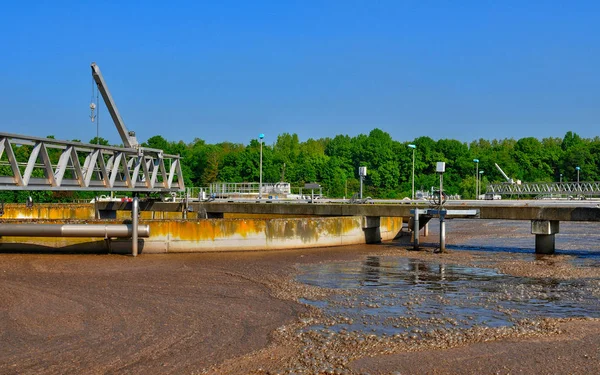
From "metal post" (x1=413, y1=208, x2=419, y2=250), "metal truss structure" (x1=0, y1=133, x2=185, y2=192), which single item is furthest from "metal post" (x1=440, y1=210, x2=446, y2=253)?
"metal truss structure" (x1=0, y1=133, x2=185, y2=192)

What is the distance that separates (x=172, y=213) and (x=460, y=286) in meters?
34.6

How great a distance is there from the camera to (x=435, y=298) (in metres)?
18.3

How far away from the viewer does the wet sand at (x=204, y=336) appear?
11.5 m

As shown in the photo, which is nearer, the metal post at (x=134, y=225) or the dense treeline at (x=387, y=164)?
the metal post at (x=134, y=225)

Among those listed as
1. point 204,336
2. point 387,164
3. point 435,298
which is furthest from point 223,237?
point 387,164

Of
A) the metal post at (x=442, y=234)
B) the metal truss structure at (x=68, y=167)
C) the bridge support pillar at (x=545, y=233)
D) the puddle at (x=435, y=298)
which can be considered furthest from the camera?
the bridge support pillar at (x=545, y=233)

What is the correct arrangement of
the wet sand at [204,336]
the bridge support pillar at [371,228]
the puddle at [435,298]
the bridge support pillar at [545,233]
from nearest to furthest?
the wet sand at [204,336]
the puddle at [435,298]
the bridge support pillar at [545,233]
the bridge support pillar at [371,228]

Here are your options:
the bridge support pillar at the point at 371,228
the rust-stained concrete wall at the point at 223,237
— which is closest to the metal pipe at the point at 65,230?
the rust-stained concrete wall at the point at 223,237

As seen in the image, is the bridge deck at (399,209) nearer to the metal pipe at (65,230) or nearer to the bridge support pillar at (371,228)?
the bridge support pillar at (371,228)

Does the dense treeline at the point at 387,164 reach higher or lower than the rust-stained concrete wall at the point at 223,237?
higher

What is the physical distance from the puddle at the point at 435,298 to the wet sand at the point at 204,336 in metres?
0.94

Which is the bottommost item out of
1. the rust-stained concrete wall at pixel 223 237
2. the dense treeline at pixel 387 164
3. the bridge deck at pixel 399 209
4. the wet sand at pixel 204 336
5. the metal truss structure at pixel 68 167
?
the wet sand at pixel 204 336

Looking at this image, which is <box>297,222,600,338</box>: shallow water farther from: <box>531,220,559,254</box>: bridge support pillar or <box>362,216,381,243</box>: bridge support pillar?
<box>362,216,381,243</box>: bridge support pillar

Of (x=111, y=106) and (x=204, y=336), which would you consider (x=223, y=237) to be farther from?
(x=111, y=106)
